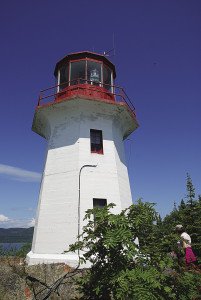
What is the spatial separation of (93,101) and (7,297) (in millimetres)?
8710

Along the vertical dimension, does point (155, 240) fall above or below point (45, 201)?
below

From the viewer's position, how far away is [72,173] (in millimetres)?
12258

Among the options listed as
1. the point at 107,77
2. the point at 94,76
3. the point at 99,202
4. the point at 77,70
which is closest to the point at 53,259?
the point at 99,202

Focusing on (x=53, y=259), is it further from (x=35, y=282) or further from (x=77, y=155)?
(x=77, y=155)

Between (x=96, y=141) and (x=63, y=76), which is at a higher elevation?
(x=63, y=76)

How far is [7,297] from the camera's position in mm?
9086

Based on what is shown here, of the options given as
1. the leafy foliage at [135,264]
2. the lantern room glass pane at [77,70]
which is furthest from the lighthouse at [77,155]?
the leafy foliage at [135,264]

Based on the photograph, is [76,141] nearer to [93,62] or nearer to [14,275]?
[93,62]

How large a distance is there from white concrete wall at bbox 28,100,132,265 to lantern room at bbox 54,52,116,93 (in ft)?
5.62

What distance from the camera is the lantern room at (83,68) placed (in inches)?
555

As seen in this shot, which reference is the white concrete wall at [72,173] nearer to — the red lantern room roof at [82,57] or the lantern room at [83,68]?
the lantern room at [83,68]

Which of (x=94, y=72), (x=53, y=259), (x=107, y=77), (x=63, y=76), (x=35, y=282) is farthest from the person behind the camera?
(x=107, y=77)

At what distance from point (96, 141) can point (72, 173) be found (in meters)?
2.11

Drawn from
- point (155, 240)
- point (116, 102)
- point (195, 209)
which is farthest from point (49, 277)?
point (195, 209)
